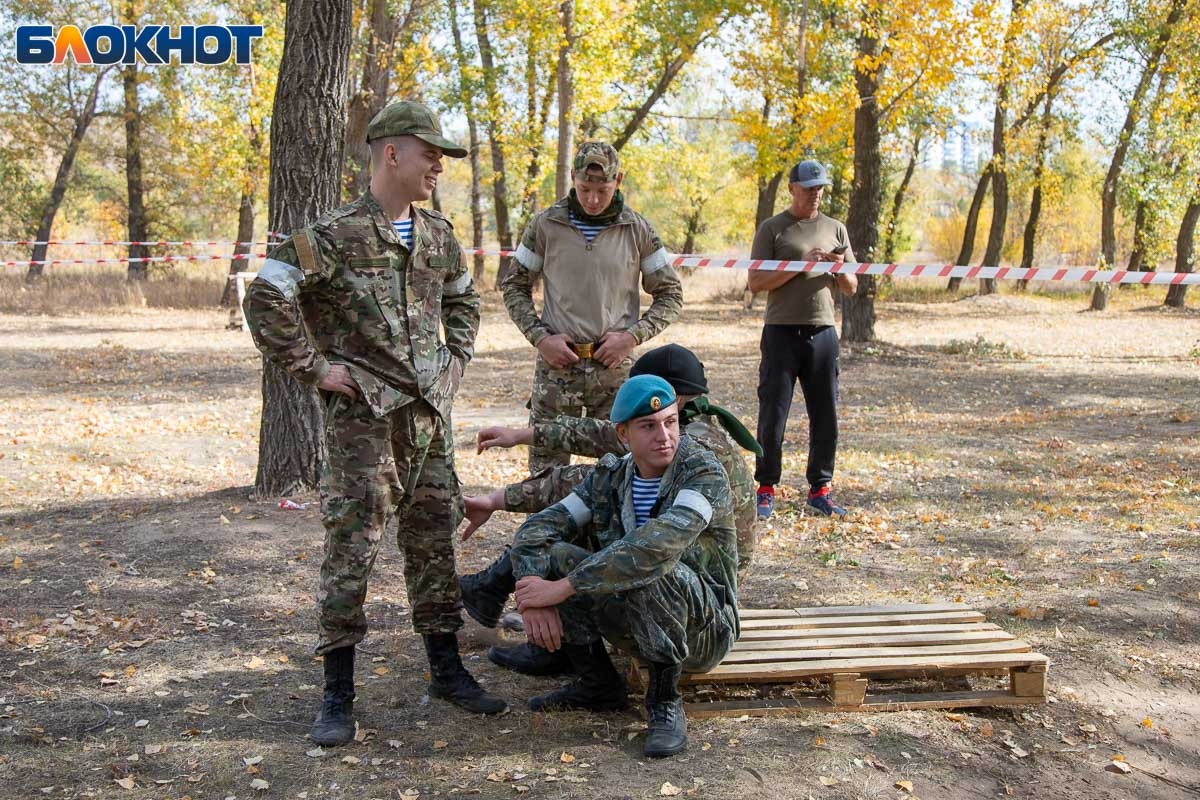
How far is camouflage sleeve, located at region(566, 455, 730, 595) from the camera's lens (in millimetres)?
3498

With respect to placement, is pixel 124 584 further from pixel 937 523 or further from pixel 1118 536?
pixel 1118 536

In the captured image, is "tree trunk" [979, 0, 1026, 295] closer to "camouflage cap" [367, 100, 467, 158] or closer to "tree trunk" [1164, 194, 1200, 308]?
"tree trunk" [1164, 194, 1200, 308]

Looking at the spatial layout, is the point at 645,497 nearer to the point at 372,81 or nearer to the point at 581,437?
the point at 581,437

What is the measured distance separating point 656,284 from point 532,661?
1944 millimetres

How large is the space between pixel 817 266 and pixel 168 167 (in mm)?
25471

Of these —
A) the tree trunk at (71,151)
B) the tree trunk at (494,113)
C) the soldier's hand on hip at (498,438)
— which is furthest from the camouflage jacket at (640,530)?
the tree trunk at (71,151)

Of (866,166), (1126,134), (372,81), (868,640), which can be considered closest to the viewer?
(868,640)

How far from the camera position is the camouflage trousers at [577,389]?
16.8 feet

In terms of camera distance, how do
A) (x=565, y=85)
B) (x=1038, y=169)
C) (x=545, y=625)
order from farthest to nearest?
(x=1038, y=169), (x=565, y=85), (x=545, y=625)

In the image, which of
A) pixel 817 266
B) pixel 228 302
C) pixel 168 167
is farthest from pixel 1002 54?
pixel 168 167

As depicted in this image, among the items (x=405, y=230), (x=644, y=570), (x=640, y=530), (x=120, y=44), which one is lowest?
(x=644, y=570)

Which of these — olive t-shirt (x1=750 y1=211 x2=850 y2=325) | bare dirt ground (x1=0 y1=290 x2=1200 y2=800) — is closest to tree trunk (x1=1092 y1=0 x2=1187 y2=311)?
bare dirt ground (x1=0 y1=290 x2=1200 y2=800)

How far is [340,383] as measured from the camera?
364cm

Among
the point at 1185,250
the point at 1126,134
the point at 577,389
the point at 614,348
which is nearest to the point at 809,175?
the point at 614,348
